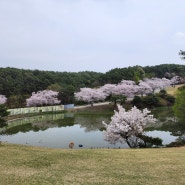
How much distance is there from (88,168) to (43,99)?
54.9 m

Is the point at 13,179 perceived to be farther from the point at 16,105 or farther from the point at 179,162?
the point at 16,105

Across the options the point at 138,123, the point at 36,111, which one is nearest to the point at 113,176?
the point at 138,123

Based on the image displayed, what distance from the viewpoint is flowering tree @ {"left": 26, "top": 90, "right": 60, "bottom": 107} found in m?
64.5

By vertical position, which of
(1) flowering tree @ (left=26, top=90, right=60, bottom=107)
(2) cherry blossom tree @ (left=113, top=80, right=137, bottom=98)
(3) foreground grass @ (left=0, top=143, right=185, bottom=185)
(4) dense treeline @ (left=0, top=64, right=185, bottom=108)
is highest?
(4) dense treeline @ (left=0, top=64, right=185, bottom=108)

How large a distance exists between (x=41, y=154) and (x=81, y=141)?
12504 mm

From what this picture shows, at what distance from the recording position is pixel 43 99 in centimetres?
6538

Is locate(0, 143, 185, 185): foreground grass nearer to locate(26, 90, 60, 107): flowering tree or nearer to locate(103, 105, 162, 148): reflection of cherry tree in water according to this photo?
locate(103, 105, 162, 148): reflection of cherry tree in water

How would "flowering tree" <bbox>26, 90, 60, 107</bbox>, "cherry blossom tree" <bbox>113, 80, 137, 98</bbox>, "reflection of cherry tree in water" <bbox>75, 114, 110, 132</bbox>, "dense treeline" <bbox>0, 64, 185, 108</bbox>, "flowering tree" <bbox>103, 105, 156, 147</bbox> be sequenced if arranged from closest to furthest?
"flowering tree" <bbox>103, 105, 156, 147</bbox> → "reflection of cherry tree in water" <bbox>75, 114, 110, 132</bbox> → "flowering tree" <bbox>26, 90, 60, 107</bbox> → "cherry blossom tree" <bbox>113, 80, 137, 98</bbox> → "dense treeline" <bbox>0, 64, 185, 108</bbox>

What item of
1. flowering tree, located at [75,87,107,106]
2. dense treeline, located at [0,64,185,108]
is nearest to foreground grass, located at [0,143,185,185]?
flowering tree, located at [75,87,107,106]

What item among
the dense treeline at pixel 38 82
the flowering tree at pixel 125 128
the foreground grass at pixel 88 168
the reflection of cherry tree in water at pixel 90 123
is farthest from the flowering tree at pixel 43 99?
the foreground grass at pixel 88 168

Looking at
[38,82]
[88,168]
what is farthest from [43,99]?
[88,168]

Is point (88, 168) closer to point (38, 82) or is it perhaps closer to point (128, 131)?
point (128, 131)

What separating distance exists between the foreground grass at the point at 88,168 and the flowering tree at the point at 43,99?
50102 mm

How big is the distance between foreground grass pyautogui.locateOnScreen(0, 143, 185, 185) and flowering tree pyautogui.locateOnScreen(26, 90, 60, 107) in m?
50.1
